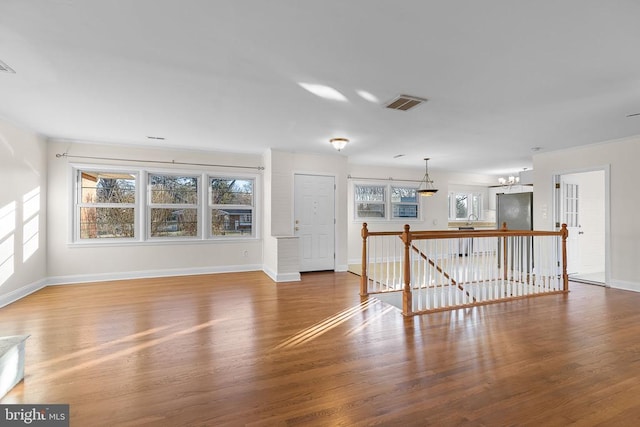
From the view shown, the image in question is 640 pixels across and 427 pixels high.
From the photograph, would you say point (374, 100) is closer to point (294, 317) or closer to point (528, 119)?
point (528, 119)

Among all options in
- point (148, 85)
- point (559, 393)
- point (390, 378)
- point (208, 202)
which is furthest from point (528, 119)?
point (208, 202)

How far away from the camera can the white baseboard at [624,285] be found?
4789mm

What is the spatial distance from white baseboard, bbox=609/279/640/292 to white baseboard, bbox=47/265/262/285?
637cm

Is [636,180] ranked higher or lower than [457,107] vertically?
lower

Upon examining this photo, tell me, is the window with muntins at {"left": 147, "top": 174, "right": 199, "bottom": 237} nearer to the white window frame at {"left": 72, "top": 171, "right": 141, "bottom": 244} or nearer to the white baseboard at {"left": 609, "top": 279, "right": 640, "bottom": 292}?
the white window frame at {"left": 72, "top": 171, "right": 141, "bottom": 244}

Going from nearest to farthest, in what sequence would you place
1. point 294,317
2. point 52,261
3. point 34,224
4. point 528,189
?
point 294,317, point 34,224, point 52,261, point 528,189

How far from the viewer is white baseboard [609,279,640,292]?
4.79 m

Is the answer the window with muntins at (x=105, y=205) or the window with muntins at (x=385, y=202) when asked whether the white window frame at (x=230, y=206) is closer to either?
the window with muntins at (x=105, y=205)

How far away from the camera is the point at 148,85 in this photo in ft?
9.75

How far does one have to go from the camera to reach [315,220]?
6320 millimetres

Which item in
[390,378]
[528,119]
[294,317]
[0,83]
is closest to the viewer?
[390,378]

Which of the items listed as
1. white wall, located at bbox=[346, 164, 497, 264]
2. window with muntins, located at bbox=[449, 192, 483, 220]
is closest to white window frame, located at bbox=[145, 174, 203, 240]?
white wall, located at bbox=[346, 164, 497, 264]

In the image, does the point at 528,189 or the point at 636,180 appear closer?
the point at 636,180

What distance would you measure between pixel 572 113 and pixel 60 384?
5815 mm
